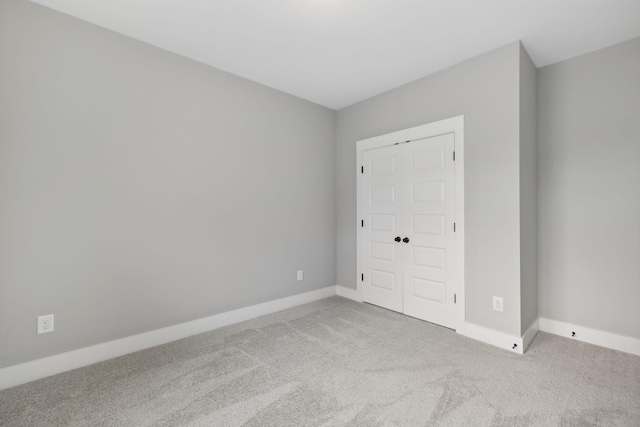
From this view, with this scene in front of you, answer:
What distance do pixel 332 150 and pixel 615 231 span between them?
305 centimetres

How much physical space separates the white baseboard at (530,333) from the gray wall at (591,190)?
0.15m

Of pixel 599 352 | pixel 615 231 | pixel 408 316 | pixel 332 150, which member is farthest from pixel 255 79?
pixel 599 352

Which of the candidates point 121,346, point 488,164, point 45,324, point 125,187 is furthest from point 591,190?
point 45,324

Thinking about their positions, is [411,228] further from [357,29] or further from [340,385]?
[357,29]

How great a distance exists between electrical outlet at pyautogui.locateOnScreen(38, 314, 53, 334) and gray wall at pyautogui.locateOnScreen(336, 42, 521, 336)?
343 centimetres

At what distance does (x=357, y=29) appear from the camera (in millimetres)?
2369

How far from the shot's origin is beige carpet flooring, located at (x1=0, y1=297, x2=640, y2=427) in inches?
66.8

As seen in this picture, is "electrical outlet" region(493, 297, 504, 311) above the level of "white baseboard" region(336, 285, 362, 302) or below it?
above

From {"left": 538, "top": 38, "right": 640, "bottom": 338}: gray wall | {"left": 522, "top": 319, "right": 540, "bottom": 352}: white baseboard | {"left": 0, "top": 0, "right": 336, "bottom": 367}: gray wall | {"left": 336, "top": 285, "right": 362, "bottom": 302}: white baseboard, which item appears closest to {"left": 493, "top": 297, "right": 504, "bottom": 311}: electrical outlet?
{"left": 522, "top": 319, "right": 540, "bottom": 352}: white baseboard

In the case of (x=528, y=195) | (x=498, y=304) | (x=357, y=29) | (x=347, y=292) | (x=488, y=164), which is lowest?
(x=347, y=292)

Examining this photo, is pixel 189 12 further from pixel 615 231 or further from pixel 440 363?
pixel 615 231

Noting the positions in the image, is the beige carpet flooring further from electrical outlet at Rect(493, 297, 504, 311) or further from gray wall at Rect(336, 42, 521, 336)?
gray wall at Rect(336, 42, 521, 336)

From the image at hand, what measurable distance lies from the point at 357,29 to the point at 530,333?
3.04 meters

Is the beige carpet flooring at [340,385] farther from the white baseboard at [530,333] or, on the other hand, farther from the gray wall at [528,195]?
the gray wall at [528,195]
